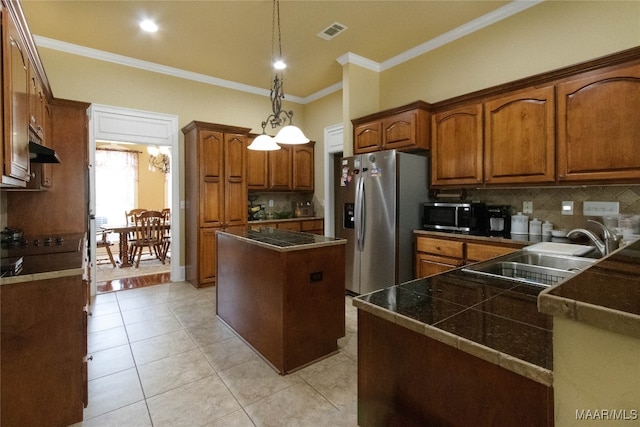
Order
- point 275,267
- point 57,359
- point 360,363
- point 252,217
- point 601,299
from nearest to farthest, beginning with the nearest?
point 601,299 < point 360,363 < point 57,359 < point 275,267 < point 252,217

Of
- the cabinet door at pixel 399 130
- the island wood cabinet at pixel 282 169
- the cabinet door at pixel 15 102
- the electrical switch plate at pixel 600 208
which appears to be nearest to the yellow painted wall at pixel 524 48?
the cabinet door at pixel 399 130

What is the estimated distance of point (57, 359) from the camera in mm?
1670

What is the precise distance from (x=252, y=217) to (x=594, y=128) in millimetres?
4388

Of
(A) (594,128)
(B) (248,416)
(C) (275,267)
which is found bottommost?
(B) (248,416)

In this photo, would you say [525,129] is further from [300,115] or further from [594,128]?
[300,115]

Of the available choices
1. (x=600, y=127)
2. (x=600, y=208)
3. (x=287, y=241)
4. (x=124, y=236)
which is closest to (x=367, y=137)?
(x=287, y=241)

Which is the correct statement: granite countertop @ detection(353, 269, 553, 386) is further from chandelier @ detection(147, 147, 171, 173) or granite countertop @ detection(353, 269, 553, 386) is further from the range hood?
chandelier @ detection(147, 147, 171, 173)

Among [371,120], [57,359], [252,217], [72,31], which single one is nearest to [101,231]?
[252,217]

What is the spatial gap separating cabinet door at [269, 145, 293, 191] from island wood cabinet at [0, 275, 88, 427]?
149 inches

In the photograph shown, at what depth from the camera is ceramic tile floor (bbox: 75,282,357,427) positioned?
1.79 m

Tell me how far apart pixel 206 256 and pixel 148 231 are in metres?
1.90

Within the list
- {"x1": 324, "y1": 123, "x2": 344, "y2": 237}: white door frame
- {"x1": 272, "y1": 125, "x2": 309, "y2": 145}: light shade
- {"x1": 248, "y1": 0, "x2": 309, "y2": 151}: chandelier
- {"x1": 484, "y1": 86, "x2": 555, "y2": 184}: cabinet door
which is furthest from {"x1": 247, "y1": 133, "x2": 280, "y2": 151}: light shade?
{"x1": 324, "y1": 123, "x2": 344, "y2": 237}: white door frame

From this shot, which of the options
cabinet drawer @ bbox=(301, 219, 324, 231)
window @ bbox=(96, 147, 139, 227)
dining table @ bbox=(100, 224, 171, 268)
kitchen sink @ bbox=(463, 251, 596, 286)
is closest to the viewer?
kitchen sink @ bbox=(463, 251, 596, 286)

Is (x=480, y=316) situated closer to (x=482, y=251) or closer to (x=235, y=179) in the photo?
(x=482, y=251)
